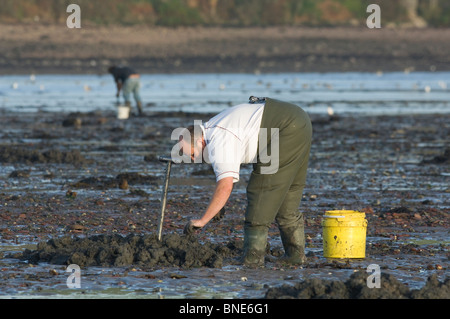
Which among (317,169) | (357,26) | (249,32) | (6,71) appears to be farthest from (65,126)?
(357,26)

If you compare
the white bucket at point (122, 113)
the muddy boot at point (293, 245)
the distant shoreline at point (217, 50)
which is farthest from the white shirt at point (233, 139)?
the distant shoreline at point (217, 50)

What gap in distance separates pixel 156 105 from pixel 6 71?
1630 cm

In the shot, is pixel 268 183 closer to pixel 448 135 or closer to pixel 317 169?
pixel 317 169

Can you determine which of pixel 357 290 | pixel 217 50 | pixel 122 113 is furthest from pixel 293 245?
pixel 217 50

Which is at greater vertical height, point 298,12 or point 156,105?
point 298,12

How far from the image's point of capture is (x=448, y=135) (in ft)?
74.2

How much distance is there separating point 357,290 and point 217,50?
4311 centimetres

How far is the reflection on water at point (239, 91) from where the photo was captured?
31.3 meters

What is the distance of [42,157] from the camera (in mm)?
17625

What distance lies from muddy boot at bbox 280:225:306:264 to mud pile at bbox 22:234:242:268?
0.53 metres

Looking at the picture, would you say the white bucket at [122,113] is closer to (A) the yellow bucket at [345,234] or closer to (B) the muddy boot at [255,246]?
(A) the yellow bucket at [345,234]

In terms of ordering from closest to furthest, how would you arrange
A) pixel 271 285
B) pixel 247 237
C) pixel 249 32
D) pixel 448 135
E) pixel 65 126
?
pixel 271 285
pixel 247 237
pixel 448 135
pixel 65 126
pixel 249 32

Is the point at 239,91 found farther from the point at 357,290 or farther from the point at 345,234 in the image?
the point at 357,290

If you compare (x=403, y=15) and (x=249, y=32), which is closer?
(x=249, y=32)
